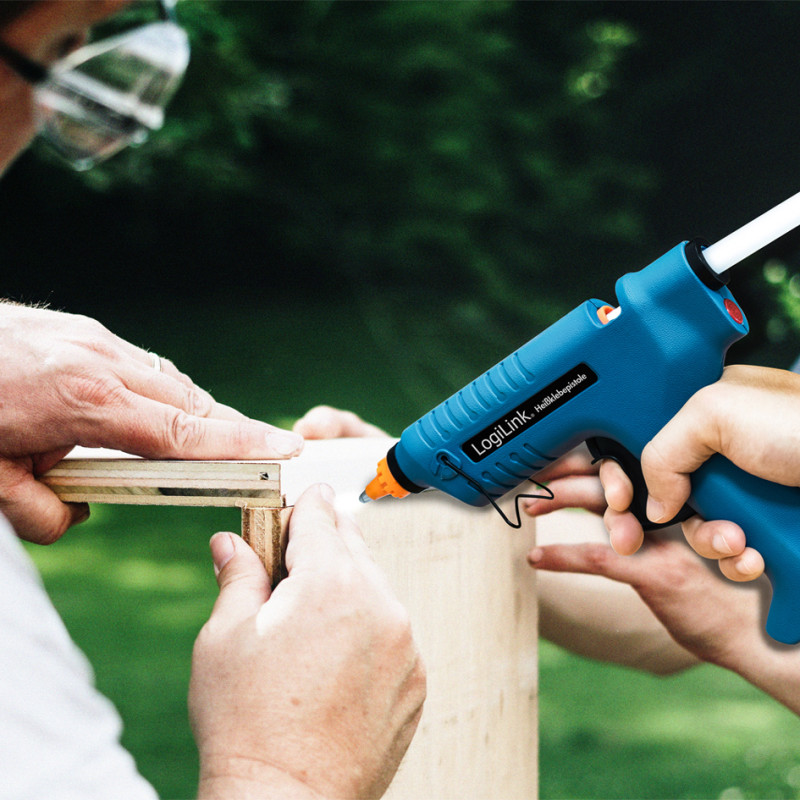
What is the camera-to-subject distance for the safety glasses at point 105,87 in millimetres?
857

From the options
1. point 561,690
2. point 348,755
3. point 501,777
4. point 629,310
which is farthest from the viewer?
point 561,690

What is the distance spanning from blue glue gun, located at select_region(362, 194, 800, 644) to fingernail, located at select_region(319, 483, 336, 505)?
0.11 meters

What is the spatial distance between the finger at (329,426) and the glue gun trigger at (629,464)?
627 mm

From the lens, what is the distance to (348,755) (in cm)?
75

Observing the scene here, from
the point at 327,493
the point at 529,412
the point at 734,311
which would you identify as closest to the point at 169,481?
the point at 327,493

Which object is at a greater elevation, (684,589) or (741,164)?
(684,589)

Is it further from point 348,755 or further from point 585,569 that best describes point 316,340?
point 348,755

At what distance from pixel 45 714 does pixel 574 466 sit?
2.68 ft

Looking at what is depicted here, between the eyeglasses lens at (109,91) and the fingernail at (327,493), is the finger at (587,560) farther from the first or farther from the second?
the eyeglasses lens at (109,91)

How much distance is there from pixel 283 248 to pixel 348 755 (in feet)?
18.9

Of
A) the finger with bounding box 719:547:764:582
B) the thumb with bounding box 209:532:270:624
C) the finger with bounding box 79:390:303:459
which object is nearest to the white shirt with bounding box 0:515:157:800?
the thumb with bounding box 209:532:270:624

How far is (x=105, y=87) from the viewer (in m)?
0.99

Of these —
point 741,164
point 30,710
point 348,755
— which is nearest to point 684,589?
point 348,755

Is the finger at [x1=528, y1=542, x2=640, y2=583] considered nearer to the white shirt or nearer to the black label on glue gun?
the black label on glue gun
